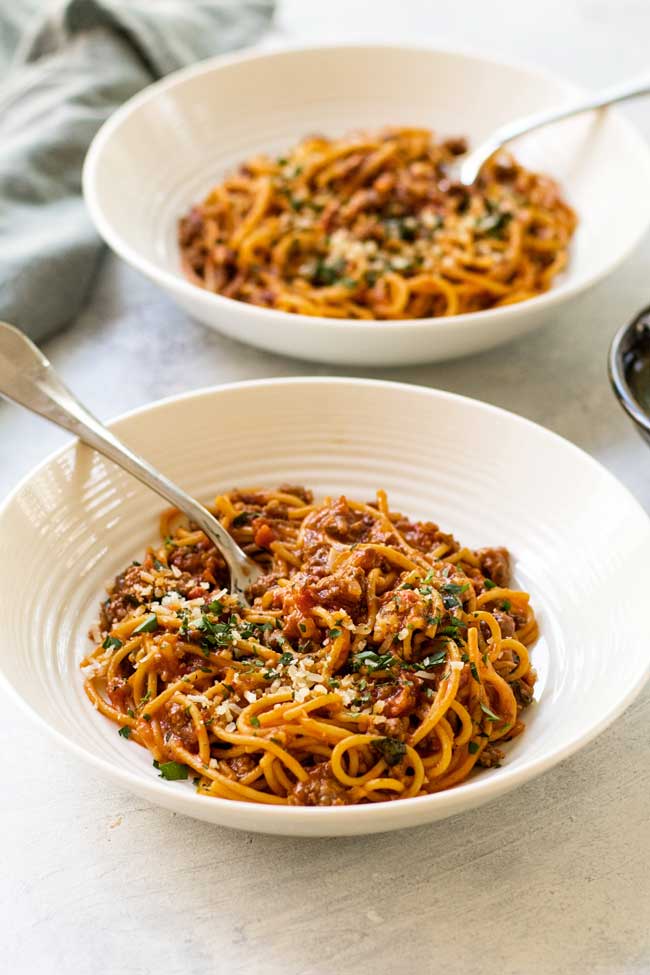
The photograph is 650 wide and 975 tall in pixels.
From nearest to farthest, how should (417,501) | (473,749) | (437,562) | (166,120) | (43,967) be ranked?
(43,967) → (473,749) → (437,562) → (417,501) → (166,120)

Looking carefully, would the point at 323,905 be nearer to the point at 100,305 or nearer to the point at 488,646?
the point at 488,646

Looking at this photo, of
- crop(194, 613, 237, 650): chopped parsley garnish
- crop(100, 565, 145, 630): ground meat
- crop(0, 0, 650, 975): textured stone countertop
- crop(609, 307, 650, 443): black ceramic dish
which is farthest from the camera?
crop(609, 307, 650, 443): black ceramic dish

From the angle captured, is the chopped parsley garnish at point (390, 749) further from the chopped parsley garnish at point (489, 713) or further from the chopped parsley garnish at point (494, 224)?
the chopped parsley garnish at point (494, 224)

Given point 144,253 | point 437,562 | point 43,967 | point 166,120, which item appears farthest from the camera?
point 166,120

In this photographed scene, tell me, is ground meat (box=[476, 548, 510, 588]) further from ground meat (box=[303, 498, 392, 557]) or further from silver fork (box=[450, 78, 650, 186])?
silver fork (box=[450, 78, 650, 186])

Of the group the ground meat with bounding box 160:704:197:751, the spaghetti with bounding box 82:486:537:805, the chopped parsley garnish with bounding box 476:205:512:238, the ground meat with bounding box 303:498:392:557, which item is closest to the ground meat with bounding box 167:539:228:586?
the spaghetti with bounding box 82:486:537:805

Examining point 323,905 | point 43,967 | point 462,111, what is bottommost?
point 462,111

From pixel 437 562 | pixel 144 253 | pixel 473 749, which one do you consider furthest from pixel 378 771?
pixel 144 253
